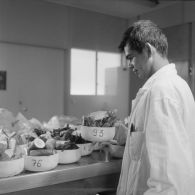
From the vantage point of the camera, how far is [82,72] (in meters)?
3.85

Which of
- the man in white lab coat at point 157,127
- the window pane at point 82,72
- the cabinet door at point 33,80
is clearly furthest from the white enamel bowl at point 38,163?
the window pane at point 82,72

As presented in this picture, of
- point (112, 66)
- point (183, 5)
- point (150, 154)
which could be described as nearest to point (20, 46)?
point (112, 66)

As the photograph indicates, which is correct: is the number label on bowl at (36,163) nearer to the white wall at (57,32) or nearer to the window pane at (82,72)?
the white wall at (57,32)

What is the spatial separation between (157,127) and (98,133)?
0.30m

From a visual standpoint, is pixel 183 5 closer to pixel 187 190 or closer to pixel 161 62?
pixel 161 62

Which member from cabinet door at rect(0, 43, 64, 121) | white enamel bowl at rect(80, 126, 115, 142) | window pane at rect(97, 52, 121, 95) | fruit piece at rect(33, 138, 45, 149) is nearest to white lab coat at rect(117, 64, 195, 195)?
white enamel bowl at rect(80, 126, 115, 142)

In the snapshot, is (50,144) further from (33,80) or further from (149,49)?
(33,80)

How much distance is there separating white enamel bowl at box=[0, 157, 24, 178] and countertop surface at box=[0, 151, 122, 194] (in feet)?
0.05

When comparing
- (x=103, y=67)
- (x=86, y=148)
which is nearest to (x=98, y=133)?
(x=86, y=148)

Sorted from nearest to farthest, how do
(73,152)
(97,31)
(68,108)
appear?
(73,152), (68,108), (97,31)

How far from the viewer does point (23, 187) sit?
3.10 ft

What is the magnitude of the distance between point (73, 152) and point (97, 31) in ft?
10.3

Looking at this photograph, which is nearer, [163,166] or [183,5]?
[163,166]

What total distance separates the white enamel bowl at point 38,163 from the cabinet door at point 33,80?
2.41 m
